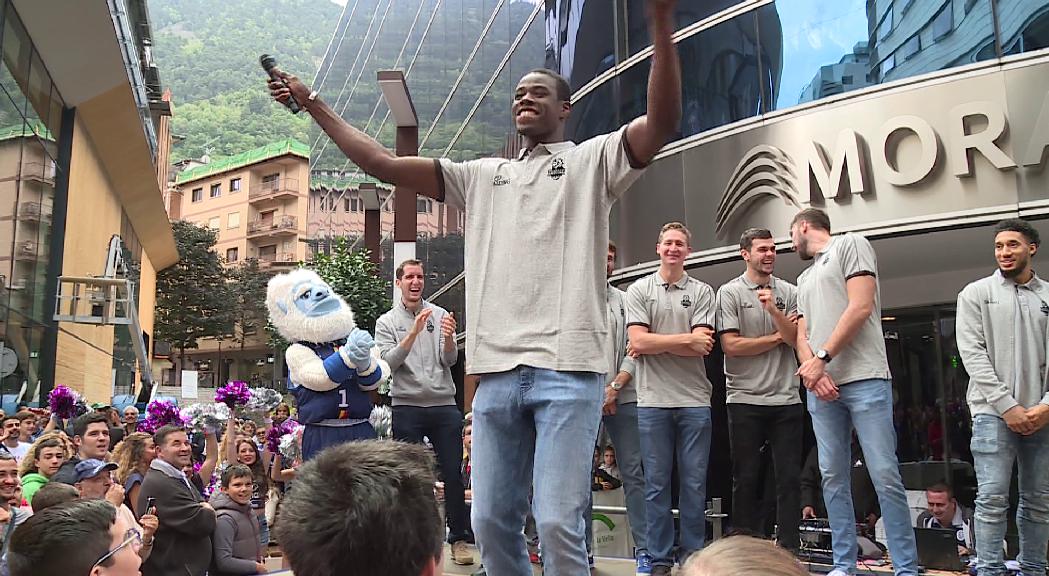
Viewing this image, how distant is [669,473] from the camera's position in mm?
5078

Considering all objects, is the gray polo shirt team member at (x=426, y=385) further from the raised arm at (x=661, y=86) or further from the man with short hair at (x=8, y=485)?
the raised arm at (x=661, y=86)

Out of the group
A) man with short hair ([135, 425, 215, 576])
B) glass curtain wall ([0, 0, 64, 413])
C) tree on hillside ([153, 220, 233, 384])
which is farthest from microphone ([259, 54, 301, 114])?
tree on hillside ([153, 220, 233, 384])

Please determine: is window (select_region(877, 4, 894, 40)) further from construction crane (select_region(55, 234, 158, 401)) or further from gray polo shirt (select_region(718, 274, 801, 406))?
construction crane (select_region(55, 234, 158, 401))

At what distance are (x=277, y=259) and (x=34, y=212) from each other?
5511 cm

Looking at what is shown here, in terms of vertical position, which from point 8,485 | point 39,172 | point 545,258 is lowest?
point 8,485

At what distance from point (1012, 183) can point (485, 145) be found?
11.7 metres

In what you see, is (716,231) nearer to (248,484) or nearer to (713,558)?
(248,484)

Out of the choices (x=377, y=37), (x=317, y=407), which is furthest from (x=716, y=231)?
(x=377, y=37)

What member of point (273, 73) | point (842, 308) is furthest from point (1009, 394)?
point (273, 73)

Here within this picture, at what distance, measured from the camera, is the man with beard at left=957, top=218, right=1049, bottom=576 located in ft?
14.8

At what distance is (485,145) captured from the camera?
18.4m

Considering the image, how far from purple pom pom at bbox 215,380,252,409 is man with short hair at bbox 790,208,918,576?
13.8ft

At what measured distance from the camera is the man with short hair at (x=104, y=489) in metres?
5.09

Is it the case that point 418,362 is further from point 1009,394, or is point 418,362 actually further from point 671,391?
point 1009,394
